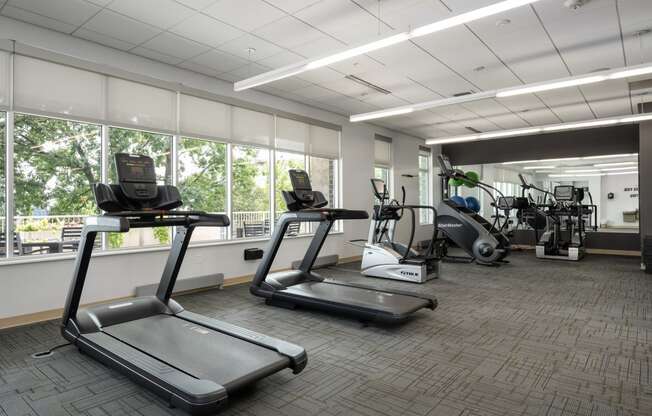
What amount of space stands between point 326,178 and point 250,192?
1.95 metres

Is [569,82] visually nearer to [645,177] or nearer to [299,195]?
[645,177]

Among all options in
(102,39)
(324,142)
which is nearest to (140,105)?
(102,39)

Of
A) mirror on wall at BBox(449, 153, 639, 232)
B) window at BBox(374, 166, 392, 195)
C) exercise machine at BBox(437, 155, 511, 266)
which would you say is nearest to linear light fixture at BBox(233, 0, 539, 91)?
exercise machine at BBox(437, 155, 511, 266)

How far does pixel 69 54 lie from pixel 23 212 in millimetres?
1845

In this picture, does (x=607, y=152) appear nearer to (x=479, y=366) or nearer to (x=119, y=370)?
(x=479, y=366)

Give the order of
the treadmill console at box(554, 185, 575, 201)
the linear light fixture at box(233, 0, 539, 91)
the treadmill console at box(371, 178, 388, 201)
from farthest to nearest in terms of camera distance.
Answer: the treadmill console at box(554, 185, 575, 201)
the treadmill console at box(371, 178, 388, 201)
the linear light fixture at box(233, 0, 539, 91)

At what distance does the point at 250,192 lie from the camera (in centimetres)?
657

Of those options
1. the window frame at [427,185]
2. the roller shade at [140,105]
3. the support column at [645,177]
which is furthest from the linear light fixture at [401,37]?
the window frame at [427,185]

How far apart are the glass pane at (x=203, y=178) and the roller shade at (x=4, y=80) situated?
1951 millimetres

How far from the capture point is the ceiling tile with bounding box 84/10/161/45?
399 cm

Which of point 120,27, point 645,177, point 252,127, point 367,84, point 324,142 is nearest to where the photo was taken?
point 120,27

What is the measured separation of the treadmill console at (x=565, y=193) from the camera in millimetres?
8748

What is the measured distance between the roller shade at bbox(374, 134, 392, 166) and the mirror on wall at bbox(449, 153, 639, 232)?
217cm

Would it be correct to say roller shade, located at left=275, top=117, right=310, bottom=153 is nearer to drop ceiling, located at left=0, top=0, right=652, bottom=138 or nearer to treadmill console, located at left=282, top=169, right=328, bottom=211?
drop ceiling, located at left=0, top=0, right=652, bottom=138
